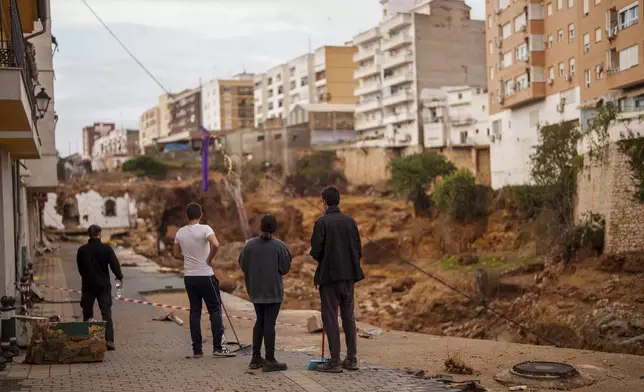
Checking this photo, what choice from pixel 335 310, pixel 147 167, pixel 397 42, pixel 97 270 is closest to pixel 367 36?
pixel 397 42

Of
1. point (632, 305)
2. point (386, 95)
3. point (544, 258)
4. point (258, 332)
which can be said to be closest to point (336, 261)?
point (258, 332)

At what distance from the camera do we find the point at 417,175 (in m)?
58.8

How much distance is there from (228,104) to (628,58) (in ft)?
286

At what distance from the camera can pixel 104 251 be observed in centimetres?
1137

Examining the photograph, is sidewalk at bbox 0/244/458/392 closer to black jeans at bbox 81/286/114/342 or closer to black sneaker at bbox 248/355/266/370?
black sneaker at bbox 248/355/266/370

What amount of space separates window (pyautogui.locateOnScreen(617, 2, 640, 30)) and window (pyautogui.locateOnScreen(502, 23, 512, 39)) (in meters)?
14.1

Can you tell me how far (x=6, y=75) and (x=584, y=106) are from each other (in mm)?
35082

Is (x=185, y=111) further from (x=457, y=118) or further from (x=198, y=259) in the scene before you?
(x=198, y=259)

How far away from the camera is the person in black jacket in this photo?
881 centimetres

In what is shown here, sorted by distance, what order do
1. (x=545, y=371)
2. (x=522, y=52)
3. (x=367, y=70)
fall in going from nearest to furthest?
1. (x=545, y=371)
2. (x=522, y=52)
3. (x=367, y=70)

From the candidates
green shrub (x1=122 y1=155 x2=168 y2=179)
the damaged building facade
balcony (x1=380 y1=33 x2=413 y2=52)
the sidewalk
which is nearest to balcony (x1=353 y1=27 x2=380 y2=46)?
balcony (x1=380 y1=33 x2=413 y2=52)

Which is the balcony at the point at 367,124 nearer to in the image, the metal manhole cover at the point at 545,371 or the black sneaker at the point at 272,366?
the metal manhole cover at the point at 545,371

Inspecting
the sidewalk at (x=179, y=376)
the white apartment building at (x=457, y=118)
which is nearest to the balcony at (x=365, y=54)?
the white apartment building at (x=457, y=118)

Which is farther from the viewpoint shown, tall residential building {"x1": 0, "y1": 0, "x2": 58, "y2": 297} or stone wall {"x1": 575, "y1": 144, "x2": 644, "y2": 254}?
stone wall {"x1": 575, "y1": 144, "x2": 644, "y2": 254}
